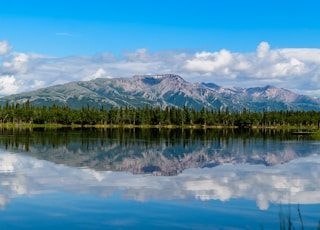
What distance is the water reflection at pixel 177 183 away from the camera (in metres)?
31.5

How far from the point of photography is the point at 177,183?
1470 inches

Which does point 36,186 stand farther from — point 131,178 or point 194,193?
point 194,193

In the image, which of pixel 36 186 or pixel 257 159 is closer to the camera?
pixel 36 186

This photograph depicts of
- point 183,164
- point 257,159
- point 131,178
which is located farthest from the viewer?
point 257,159

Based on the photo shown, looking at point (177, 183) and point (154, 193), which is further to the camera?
point (177, 183)

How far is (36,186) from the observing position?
34.6 meters

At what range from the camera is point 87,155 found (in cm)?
6044

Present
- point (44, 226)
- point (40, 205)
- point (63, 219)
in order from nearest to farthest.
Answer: point (44, 226) → point (63, 219) → point (40, 205)

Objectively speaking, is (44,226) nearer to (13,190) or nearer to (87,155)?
(13,190)

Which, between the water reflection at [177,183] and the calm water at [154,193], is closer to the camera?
the calm water at [154,193]

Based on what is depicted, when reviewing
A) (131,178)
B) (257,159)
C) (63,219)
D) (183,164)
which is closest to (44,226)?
(63,219)

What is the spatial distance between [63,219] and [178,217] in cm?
634

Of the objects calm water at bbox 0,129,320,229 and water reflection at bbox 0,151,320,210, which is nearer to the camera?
calm water at bbox 0,129,320,229

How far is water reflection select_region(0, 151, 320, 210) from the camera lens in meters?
31.5
